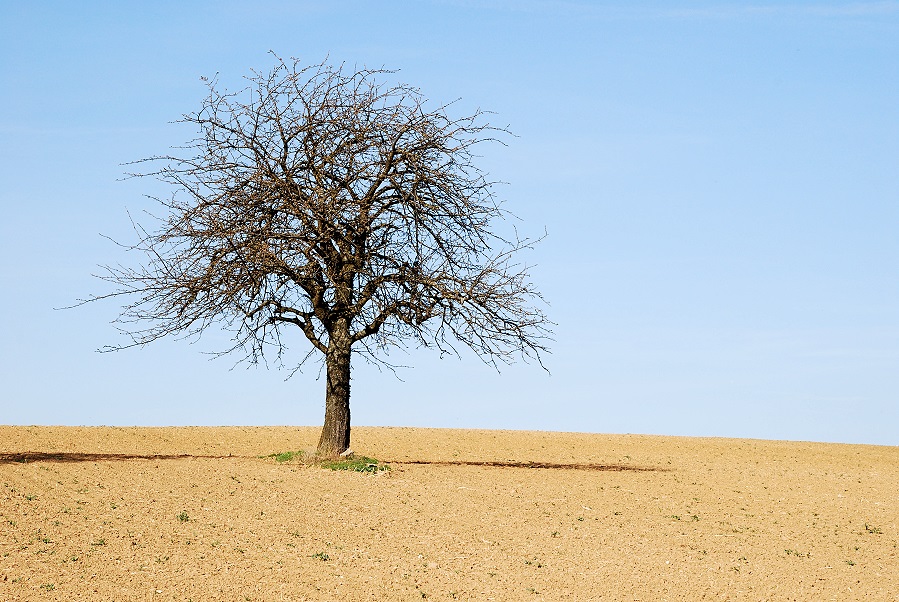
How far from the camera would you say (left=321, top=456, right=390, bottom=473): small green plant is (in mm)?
19828

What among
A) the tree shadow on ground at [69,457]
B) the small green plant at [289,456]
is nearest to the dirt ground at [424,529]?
the tree shadow on ground at [69,457]

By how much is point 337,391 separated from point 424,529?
5.81 meters

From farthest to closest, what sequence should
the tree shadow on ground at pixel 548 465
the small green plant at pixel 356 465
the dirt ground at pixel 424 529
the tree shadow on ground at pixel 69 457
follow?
1. the tree shadow on ground at pixel 548 465
2. the tree shadow on ground at pixel 69 457
3. the small green plant at pixel 356 465
4. the dirt ground at pixel 424 529

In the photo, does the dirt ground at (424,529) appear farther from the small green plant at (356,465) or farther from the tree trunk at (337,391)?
the tree trunk at (337,391)

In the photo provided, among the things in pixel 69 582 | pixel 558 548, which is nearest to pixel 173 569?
pixel 69 582

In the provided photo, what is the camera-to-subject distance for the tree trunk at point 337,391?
2034cm

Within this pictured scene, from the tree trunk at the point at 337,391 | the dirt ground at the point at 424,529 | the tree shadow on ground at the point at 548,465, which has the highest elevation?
the tree trunk at the point at 337,391

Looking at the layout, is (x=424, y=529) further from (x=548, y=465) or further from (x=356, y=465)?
(x=548, y=465)

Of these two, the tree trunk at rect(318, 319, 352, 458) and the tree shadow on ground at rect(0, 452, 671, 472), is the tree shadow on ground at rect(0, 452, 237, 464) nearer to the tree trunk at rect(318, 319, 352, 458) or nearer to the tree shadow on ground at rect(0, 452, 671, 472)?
the tree shadow on ground at rect(0, 452, 671, 472)

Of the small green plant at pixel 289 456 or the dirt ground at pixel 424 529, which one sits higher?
the small green plant at pixel 289 456

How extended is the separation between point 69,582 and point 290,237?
9134 millimetres

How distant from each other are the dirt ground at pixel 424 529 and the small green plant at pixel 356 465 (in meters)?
0.34

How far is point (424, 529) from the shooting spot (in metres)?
15.3

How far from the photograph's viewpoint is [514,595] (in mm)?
11992
